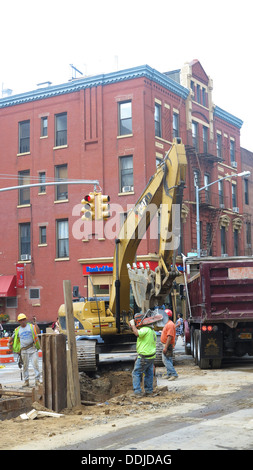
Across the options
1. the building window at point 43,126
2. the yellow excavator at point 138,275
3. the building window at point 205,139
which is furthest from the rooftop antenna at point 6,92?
the yellow excavator at point 138,275

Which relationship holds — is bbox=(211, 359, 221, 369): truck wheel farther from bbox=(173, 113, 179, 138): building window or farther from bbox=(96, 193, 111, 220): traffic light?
bbox=(173, 113, 179, 138): building window

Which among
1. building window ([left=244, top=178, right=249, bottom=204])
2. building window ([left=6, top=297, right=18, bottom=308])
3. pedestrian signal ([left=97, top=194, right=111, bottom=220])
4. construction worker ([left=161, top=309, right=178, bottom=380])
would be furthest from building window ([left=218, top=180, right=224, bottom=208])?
construction worker ([left=161, top=309, right=178, bottom=380])

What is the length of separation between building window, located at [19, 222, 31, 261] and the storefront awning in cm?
150

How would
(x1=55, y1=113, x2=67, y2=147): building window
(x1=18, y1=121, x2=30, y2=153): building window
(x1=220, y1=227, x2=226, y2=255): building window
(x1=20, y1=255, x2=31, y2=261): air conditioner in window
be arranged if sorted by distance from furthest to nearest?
1. (x1=220, y1=227, x2=226, y2=255): building window
2. (x1=18, y1=121, x2=30, y2=153): building window
3. (x1=20, y1=255, x2=31, y2=261): air conditioner in window
4. (x1=55, y1=113, x2=67, y2=147): building window

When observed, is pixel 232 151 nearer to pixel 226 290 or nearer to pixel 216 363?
pixel 226 290

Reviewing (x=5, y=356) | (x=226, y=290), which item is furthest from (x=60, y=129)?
(x=226, y=290)

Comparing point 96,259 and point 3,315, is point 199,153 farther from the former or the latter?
point 3,315

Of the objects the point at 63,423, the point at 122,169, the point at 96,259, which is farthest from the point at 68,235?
the point at 63,423

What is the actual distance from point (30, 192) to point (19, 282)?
579cm

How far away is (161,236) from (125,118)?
23365 millimetres

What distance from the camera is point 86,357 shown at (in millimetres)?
15852

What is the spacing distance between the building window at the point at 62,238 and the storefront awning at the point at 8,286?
11.1 feet

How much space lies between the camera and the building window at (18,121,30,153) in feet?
128

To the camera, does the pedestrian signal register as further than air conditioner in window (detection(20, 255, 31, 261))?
No
